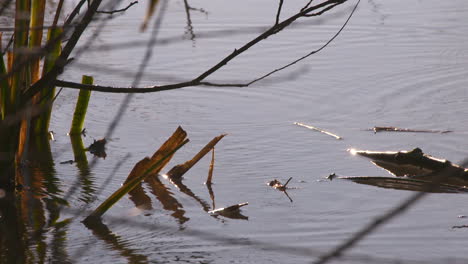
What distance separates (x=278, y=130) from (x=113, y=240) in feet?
4.11

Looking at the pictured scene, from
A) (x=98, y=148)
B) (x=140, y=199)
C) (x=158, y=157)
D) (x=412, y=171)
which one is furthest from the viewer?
(x=98, y=148)

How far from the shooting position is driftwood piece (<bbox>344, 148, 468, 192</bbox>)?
2822 millimetres

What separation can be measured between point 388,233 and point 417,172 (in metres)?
0.62

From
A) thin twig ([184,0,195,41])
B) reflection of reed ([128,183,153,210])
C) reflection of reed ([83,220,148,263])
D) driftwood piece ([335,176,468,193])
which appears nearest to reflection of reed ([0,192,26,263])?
reflection of reed ([83,220,148,263])

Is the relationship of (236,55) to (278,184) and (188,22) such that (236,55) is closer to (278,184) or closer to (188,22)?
(278,184)

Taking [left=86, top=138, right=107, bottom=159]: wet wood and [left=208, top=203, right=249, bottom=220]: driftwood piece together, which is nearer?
[left=208, top=203, right=249, bottom=220]: driftwood piece

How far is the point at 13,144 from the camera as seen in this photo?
261 cm

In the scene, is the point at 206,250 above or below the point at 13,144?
below

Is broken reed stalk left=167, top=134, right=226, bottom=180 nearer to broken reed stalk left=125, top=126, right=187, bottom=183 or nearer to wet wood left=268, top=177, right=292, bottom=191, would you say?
broken reed stalk left=125, top=126, right=187, bottom=183

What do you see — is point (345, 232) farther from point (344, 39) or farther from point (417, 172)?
point (344, 39)

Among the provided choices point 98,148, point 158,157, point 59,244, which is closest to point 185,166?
point 158,157

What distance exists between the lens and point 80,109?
10.7 ft

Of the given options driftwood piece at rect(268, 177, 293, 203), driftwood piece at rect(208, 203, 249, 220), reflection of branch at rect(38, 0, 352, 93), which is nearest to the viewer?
reflection of branch at rect(38, 0, 352, 93)

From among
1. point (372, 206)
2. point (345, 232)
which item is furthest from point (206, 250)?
point (372, 206)
